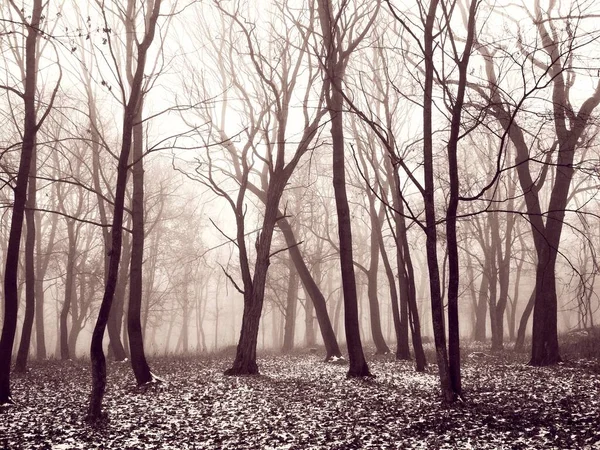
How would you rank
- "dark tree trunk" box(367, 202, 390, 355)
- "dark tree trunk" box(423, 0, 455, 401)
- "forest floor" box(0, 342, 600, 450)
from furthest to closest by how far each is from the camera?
"dark tree trunk" box(367, 202, 390, 355) → "dark tree trunk" box(423, 0, 455, 401) → "forest floor" box(0, 342, 600, 450)

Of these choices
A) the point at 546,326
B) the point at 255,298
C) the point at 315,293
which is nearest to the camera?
the point at 546,326

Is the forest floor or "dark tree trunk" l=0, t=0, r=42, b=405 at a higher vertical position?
"dark tree trunk" l=0, t=0, r=42, b=405

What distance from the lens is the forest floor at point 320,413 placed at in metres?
5.87

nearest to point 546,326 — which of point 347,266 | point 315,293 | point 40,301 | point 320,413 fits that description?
point 347,266

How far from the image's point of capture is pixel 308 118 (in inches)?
522

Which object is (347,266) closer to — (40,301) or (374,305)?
(374,305)

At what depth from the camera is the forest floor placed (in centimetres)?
587

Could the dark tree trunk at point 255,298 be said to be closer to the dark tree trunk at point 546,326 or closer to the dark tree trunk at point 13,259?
the dark tree trunk at point 13,259

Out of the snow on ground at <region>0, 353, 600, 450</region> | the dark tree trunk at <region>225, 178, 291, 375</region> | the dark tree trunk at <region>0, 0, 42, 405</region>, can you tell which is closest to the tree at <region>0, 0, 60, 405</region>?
the dark tree trunk at <region>0, 0, 42, 405</region>

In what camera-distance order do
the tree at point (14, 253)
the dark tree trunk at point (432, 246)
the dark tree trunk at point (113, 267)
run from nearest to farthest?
the dark tree trunk at point (113, 267) < the dark tree trunk at point (432, 246) < the tree at point (14, 253)

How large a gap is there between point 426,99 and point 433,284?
120 inches

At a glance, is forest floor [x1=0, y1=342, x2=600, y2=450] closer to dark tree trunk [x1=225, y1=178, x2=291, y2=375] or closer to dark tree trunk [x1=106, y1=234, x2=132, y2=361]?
dark tree trunk [x1=225, y1=178, x2=291, y2=375]

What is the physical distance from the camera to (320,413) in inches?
294

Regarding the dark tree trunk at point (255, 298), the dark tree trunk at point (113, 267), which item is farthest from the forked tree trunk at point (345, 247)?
the dark tree trunk at point (113, 267)
